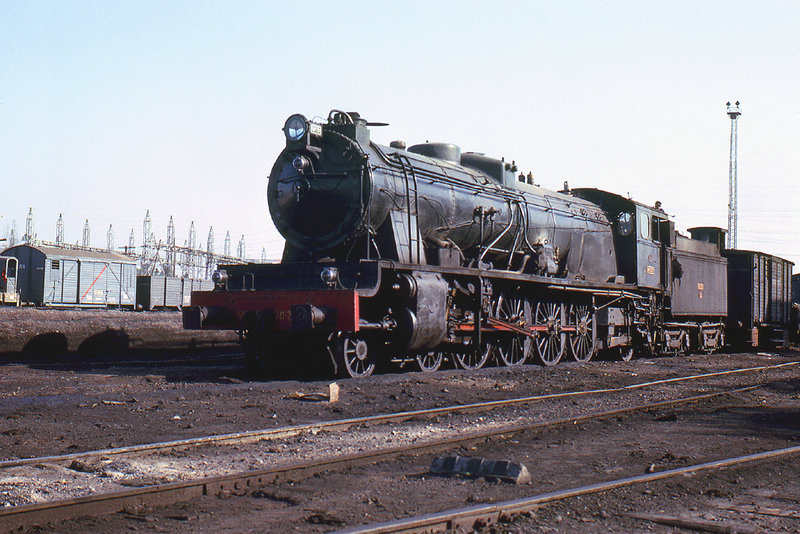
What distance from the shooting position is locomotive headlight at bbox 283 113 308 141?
10406 millimetres

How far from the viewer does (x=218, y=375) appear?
10711 mm

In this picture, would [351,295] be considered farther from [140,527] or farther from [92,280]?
[92,280]

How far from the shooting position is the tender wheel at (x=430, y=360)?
448 inches

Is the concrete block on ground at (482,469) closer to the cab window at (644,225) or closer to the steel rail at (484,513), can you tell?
the steel rail at (484,513)

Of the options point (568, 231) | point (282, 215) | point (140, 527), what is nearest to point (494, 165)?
point (568, 231)

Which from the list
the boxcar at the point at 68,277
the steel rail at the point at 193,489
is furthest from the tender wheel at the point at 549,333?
the boxcar at the point at 68,277

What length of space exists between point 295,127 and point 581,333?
7405mm

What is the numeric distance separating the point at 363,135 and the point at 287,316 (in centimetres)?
289

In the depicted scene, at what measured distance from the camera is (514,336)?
1295 cm

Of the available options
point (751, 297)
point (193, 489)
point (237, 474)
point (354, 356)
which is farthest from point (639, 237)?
point (193, 489)

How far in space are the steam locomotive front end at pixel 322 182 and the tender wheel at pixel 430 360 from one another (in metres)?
2.33

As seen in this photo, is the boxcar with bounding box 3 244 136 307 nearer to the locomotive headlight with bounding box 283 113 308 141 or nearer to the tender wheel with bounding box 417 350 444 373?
the locomotive headlight with bounding box 283 113 308 141

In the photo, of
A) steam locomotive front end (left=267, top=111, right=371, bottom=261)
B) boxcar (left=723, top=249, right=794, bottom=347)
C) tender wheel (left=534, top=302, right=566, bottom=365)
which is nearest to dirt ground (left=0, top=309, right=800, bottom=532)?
tender wheel (left=534, top=302, right=566, bottom=365)

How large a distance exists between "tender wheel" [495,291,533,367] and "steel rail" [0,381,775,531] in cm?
655
